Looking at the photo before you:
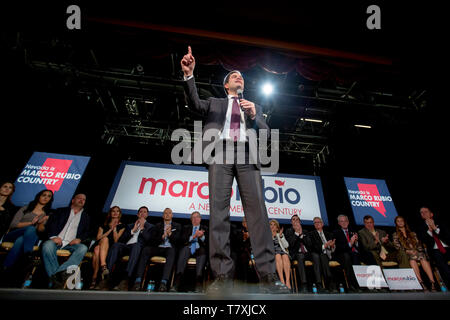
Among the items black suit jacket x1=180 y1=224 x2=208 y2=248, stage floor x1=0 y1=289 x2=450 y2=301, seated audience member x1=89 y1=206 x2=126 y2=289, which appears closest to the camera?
stage floor x1=0 y1=289 x2=450 y2=301

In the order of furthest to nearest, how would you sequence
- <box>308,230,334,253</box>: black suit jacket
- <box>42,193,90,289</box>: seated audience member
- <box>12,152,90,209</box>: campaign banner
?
<box>12,152,90,209</box>: campaign banner → <box>308,230,334,253</box>: black suit jacket → <box>42,193,90,289</box>: seated audience member

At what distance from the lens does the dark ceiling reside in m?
3.01

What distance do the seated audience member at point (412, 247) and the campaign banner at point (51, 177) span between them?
22.7ft

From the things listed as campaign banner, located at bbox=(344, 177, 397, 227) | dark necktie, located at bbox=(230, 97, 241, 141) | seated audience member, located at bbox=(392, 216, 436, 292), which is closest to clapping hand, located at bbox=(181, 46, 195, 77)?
dark necktie, located at bbox=(230, 97, 241, 141)

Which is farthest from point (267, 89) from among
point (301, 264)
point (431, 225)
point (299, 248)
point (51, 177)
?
point (51, 177)

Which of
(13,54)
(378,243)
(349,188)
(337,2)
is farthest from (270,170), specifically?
(13,54)

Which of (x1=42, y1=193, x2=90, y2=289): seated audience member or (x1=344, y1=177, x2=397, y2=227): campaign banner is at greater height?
(x1=344, y1=177, x2=397, y2=227): campaign banner

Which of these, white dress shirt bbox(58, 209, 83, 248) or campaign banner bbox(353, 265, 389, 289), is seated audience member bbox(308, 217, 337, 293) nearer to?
campaign banner bbox(353, 265, 389, 289)

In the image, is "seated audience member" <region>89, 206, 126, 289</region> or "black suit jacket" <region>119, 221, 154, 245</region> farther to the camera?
"black suit jacket" <region>119, 221, 154, 245</region>

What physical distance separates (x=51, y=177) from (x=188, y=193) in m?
3.12

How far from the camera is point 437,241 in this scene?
3711mm

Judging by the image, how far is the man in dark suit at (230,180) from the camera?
118cm

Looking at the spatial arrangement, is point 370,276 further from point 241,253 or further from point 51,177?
point 51,177

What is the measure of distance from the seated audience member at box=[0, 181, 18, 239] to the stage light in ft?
16.6
